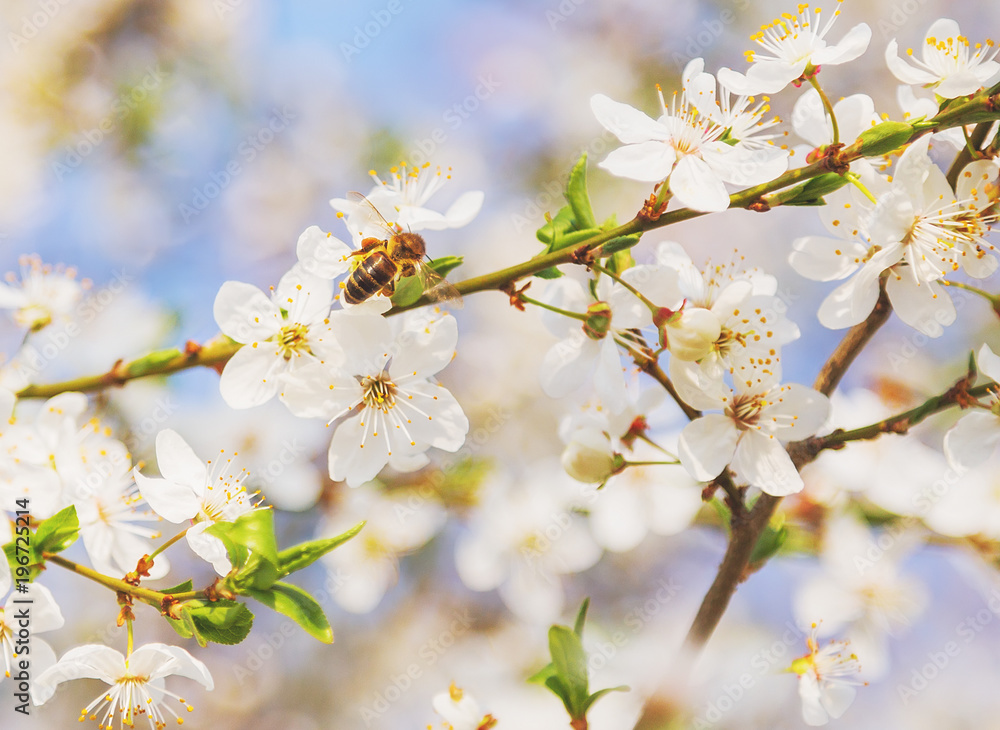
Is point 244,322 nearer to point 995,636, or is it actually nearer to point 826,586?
point 826,586

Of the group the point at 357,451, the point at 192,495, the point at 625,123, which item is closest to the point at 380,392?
the point at 357,451

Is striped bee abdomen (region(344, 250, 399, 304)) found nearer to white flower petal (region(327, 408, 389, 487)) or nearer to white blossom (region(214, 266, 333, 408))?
white blossom (region(214, 266, 333, 408))

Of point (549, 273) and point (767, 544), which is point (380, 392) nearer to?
point (549, 273)

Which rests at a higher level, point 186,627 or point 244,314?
point 244,314

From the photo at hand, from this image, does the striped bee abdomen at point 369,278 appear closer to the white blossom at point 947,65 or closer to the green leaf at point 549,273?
the green leaf at point 549,273

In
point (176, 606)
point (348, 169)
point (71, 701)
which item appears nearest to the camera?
point (176, 606)

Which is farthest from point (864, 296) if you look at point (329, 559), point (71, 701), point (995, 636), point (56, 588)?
point (71, 701)
